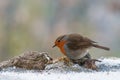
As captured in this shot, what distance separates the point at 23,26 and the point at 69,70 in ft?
18.2

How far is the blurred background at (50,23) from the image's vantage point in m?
10.9

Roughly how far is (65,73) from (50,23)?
5.43m

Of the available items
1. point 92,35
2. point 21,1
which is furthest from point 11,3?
point 92,35

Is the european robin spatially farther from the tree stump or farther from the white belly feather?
the tree stump

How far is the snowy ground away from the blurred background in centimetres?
454

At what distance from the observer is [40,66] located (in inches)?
238

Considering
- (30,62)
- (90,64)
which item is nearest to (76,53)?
(90,64)

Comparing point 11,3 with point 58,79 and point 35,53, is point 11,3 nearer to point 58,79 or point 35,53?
point 35,53

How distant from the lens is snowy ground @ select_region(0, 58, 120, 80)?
517cm

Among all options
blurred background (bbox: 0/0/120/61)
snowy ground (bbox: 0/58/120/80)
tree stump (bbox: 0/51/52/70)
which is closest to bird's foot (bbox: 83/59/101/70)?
snowy ground (bbox: 0/58/120/80)

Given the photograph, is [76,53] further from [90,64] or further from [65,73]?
[65,73]

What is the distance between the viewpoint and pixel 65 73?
5617 millimetres

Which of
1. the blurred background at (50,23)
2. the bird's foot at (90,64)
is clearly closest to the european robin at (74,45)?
the bird's foot at (90,64)

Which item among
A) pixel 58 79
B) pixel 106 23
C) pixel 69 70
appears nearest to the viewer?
pixel 58 79
